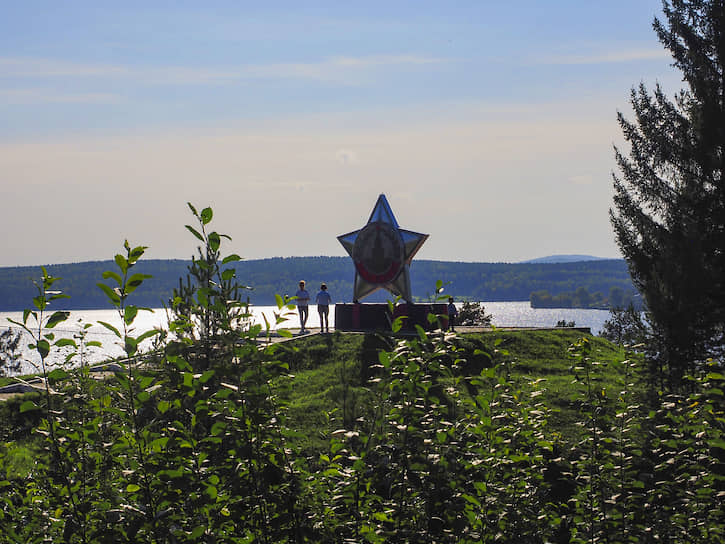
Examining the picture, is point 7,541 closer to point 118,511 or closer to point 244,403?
point 118,511

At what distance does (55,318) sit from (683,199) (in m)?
16.4

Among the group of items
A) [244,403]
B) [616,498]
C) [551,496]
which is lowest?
[551,496]

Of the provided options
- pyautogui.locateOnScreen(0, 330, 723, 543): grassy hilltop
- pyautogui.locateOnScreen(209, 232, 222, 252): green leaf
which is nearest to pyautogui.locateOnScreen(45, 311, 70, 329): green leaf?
pyautogui.locateOnScreen(0, 330, 723, 543): grassy hilltop

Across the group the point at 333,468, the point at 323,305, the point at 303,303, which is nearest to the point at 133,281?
the point at 333,468

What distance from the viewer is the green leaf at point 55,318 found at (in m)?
3.82

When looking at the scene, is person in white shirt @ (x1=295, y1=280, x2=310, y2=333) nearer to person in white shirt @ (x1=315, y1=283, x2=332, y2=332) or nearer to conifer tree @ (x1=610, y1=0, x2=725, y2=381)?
person in white shirt @ (x1=315, y1=283, x2=332, y2=332)

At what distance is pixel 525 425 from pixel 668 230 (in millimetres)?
13376

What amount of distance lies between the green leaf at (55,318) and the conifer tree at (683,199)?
13433 mm

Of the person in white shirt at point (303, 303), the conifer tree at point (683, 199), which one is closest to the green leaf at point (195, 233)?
the conifer tree at point (683, 199)

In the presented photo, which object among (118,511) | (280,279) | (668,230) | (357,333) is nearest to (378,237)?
(357,333)

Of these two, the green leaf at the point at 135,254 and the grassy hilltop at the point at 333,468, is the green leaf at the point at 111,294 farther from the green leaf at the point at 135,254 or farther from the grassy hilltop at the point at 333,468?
the grassy hilltop at the point at 333,468

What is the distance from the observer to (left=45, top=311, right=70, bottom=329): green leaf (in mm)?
3819

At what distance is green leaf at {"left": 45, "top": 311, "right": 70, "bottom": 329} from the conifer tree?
13.4 m

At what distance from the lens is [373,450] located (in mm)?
4617
